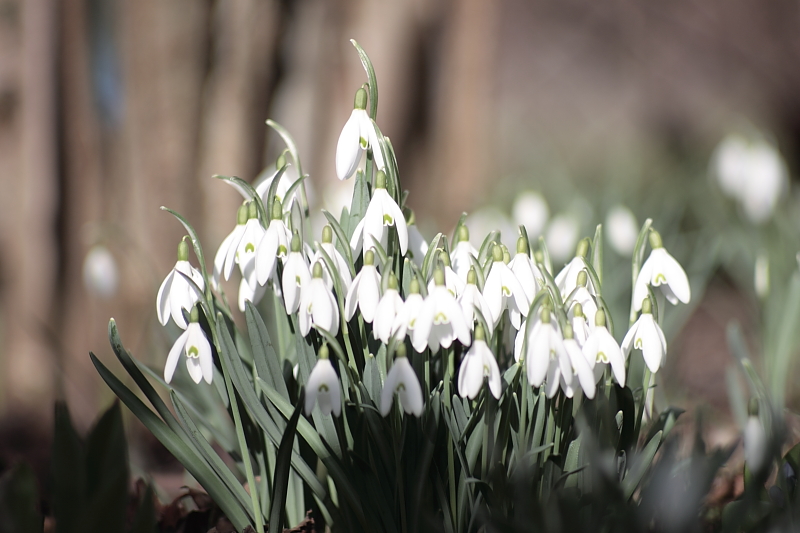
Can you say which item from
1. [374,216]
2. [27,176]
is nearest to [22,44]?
[27,176]

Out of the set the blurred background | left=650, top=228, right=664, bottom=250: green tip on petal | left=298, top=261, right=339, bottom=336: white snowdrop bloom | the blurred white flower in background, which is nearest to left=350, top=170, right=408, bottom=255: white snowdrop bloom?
left=298, top=261, right=339, bottom=336: white snowdrop bloom

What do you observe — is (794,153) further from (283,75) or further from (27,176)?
(27,176)

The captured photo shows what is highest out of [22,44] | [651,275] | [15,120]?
[22,44]

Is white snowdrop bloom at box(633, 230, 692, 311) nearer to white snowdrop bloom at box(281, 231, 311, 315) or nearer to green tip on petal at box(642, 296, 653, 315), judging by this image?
green tip on petal at box(642, 296, 653, 315)

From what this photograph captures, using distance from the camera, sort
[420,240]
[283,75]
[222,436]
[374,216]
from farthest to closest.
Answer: [283,75]
[222,436]
[420,240]
[374,216]

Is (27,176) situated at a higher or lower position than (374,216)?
higher

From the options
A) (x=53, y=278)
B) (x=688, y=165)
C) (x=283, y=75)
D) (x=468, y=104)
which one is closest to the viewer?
(x=53, y=278)

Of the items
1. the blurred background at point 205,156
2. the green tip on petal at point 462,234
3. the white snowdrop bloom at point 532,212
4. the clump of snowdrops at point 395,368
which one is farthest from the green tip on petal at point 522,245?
the white snowdrop bloom at point 532,212

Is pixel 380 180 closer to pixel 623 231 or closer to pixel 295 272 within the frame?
pixel 295 272
